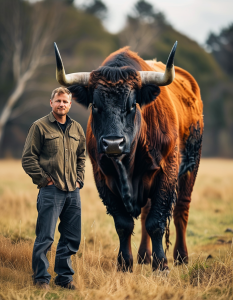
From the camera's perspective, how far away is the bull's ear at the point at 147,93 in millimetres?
4484

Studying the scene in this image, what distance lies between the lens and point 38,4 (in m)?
23.5

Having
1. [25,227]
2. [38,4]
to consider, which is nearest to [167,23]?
[38,4]

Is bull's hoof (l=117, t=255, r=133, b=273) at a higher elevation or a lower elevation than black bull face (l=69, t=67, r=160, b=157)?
lower

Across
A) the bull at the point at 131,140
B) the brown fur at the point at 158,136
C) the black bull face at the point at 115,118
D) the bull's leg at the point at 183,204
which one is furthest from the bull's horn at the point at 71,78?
the bull's leg at the point at 183,204

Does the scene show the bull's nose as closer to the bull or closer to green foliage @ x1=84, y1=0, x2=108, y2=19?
the bull

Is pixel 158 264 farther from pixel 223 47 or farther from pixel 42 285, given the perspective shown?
pixel 223 47

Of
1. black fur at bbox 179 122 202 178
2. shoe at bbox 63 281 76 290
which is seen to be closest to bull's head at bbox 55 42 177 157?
shoe at bbox 63 281 76 290

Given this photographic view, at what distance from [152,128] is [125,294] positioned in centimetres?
202

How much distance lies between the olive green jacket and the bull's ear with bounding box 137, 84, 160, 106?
92 centimetres

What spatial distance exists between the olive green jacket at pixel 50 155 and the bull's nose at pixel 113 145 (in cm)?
42

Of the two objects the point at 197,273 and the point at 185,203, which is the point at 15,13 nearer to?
the point at 185,203

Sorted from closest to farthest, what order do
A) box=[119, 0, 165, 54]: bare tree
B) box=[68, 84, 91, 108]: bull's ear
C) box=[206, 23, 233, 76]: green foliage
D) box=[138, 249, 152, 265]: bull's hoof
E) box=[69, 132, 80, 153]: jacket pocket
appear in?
box=[69, 132, 80, 153]: jacket pocket, box=[68, 84, 91, 108]: bull's ear, box=[138, 249, 152, 265]: bull's hoof, box=[119, 0, 165, 54]: bare tree, box=[206, 23, 233, 76]: green foliage

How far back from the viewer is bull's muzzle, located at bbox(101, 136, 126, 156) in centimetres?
390

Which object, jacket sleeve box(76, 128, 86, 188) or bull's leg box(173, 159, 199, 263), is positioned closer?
jacket sleeve box(76, 128, 86, 188)
